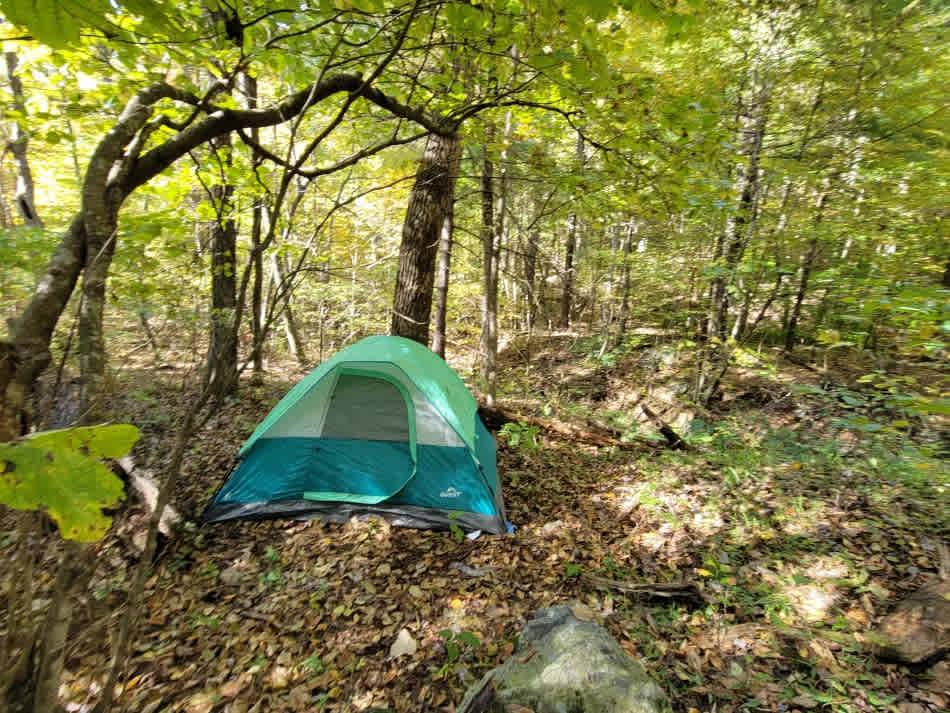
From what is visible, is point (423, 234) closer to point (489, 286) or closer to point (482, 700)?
point (489, 286)

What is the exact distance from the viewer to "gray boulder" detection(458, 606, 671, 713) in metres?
1.91

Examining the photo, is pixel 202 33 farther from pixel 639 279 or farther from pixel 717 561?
pixel 639 279

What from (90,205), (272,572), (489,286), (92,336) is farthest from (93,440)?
(489,286)

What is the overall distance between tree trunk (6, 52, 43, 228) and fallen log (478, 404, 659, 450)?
5.07 m

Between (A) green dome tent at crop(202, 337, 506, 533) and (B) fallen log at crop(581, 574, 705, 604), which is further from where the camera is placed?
(A) green dome tent at crop(202, 337, 506, 533)

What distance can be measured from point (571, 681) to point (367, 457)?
2.78m

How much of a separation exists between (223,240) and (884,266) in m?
10.4

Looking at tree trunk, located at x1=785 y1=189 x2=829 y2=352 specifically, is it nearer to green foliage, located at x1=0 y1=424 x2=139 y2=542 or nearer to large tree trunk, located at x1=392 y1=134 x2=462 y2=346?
large tree trunk, located at x1=392 y1=134 x2=462 y2=346

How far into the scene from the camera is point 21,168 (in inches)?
238

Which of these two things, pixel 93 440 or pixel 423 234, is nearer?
pixel 93 440

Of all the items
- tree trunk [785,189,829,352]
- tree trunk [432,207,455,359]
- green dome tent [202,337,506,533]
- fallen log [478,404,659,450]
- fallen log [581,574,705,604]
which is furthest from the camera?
Result: tree trunk [432,207,455,359]

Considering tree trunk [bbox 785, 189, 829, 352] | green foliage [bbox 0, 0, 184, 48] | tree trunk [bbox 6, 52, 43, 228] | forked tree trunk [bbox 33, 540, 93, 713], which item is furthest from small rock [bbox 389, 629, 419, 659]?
tree trunk [bbox 785, 189, 829, 352]

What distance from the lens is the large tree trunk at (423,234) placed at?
5066mm

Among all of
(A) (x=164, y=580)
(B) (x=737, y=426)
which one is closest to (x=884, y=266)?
(B) (x=737, y=426)
